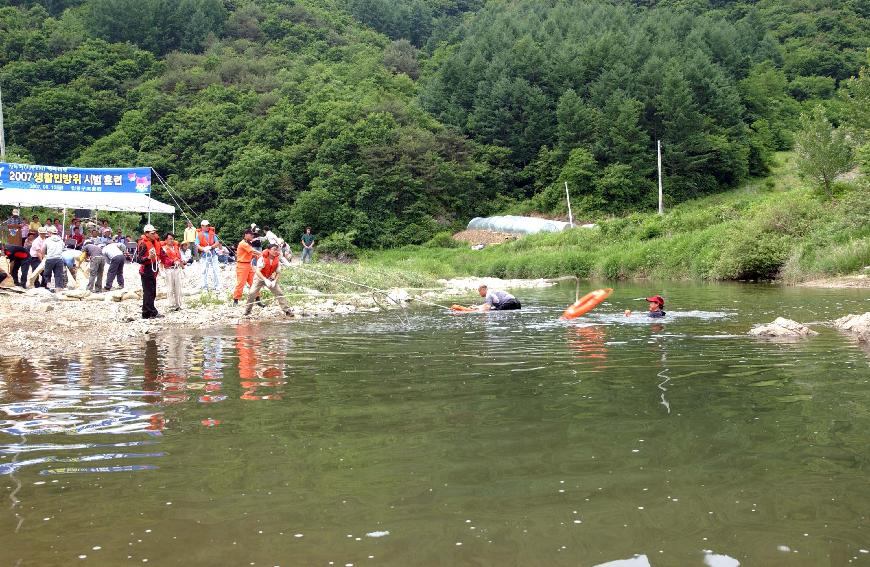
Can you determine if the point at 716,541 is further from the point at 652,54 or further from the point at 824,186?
the point at 652,54

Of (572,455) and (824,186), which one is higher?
(824,186)

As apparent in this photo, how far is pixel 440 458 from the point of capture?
7082 millimetres

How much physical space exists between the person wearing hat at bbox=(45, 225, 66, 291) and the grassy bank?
10139 mm

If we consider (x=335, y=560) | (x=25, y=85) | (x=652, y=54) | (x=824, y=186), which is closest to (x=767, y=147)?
(x=652, y=54)

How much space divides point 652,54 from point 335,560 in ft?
273

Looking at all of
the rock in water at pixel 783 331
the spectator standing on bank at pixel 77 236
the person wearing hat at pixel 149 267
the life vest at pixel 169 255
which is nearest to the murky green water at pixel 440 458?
the rock in water at pixel 783 331

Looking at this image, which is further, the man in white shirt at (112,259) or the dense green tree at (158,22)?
the dense green tree at (158,22)

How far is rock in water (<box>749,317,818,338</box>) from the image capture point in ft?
48.3

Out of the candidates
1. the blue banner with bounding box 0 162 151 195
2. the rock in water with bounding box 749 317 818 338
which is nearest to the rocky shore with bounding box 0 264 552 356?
the blue banner with bounding box 0 162 151 195

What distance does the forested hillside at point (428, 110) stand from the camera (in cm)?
6378

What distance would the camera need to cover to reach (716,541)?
5.20 m

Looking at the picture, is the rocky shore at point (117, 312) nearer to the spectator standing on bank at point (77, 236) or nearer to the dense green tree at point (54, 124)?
the spectator standing on bank at point (77, 236)

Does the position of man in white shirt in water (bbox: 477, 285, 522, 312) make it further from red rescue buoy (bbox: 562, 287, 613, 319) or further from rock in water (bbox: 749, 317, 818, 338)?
rock in water (bbox: 749, 317, 818, 338)

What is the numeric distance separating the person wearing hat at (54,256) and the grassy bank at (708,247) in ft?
33.3
